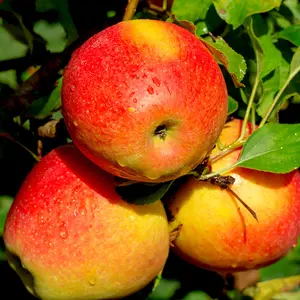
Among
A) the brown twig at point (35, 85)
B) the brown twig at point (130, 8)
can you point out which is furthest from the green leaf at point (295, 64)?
the brown twig at point (35, 85)

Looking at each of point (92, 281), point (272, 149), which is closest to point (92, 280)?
point (92, 281)

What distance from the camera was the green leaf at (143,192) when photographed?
1120 mm

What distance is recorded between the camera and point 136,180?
1.07 meters

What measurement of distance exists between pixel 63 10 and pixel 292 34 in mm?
456

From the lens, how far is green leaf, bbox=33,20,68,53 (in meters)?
1.47

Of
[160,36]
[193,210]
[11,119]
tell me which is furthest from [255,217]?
[11,119]

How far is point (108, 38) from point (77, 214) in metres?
0.29

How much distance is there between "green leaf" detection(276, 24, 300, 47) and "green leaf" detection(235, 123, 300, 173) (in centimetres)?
20

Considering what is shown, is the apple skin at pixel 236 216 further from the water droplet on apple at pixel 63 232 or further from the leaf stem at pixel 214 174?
the water droplet on apple at pixel 63 232

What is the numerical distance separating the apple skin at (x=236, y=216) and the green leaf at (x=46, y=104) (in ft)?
1.01

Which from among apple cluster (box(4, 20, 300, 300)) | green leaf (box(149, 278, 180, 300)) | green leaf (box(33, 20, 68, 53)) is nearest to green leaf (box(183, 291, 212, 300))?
green leaf (box(149, 278, 180, 300))

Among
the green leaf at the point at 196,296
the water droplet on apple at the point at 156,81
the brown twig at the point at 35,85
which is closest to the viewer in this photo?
the water droplet on apple at the point at 156,81

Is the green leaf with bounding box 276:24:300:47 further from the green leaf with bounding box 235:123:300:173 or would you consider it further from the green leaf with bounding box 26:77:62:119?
the green leaf with bounding box 26:77:62:119

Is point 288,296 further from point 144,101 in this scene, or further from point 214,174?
point 144,101
